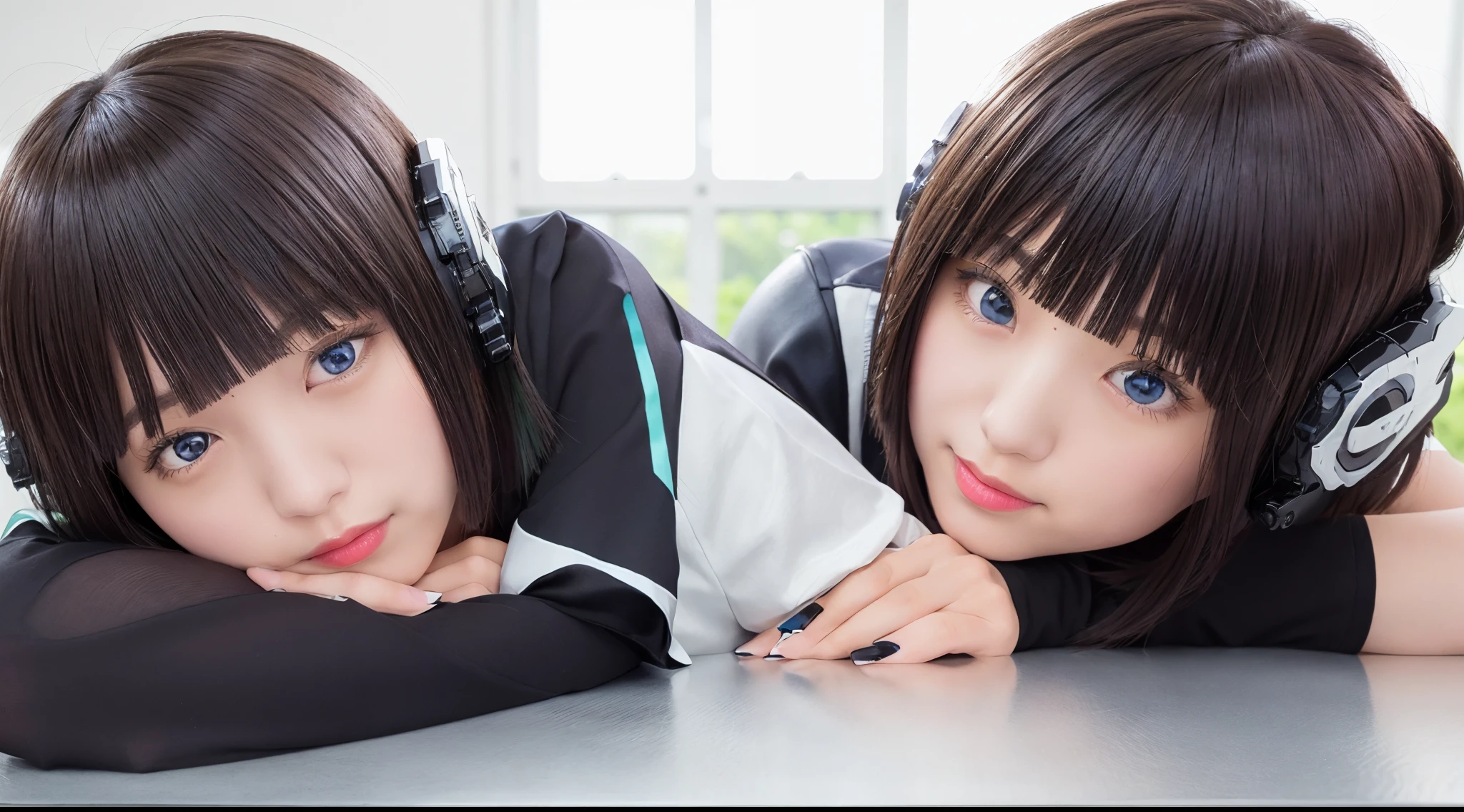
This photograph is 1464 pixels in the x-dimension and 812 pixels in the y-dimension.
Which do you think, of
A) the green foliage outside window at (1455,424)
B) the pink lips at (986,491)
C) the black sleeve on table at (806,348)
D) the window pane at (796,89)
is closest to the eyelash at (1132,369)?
the pink lips at (986,491)

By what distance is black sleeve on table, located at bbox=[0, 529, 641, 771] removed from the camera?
56 cm

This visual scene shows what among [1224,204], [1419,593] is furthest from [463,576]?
[1419,593]

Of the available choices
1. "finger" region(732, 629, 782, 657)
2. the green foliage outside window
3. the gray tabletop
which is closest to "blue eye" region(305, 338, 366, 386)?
the gray tabletop

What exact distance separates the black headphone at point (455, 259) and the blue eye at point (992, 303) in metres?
0.34

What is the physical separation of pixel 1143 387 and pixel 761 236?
284 centimetres

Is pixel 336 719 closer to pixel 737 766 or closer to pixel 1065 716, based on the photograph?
pixel 737 766

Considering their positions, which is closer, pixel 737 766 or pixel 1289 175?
pixel 737 766

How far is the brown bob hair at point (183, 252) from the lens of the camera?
0.63 m

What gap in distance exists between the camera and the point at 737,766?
532 millimetres

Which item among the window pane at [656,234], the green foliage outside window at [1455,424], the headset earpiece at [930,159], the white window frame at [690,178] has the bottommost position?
the green foliage outside window at [1455,424]

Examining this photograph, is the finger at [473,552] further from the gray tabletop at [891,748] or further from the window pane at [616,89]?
the window pane at [616,89]

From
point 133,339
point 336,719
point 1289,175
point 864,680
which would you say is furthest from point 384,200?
point 1289,175

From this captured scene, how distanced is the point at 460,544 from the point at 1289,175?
2.05ft

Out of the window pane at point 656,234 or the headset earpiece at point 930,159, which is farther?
the window pane at point 656,234
